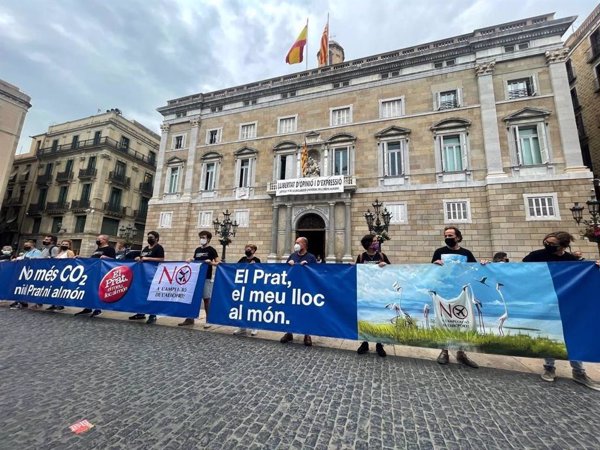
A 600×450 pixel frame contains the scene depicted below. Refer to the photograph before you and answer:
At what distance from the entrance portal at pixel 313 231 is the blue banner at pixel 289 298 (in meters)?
12.0

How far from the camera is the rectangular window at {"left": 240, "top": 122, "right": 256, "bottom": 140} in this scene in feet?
67.5

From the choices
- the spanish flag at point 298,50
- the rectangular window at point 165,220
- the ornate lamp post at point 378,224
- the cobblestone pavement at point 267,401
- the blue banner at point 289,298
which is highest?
the spanish flag at point 298,50

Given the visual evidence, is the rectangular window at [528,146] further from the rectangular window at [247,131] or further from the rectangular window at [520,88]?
the rectangular window at [247,131]

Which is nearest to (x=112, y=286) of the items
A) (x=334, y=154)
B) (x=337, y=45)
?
(x=334, y=154)

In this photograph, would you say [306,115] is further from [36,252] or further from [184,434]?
[184,434]

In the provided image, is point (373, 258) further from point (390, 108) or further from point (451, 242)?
point (390, 108)

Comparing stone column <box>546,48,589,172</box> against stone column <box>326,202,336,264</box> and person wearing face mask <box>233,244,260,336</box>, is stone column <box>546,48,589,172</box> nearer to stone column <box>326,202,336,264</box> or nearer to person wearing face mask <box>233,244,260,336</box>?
stone column <box>326,202,336,264</box>

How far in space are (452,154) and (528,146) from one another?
3.57 metres

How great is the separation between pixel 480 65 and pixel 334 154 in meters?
9.59

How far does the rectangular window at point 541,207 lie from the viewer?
13.0m

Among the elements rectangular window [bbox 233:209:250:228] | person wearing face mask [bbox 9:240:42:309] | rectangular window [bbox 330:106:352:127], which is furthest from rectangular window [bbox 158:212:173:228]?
rectangular window [bbox 330:106:352:127]

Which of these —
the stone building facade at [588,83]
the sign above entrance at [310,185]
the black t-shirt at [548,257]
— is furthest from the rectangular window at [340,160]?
the stone building facade at [588,83]

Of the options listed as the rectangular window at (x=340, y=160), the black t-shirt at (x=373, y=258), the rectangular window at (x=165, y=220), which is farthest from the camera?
the rectangular window at (x=165, y=220)

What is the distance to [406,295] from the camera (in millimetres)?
4480
